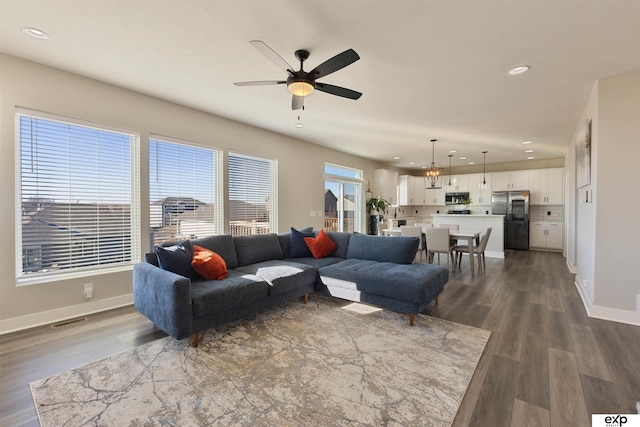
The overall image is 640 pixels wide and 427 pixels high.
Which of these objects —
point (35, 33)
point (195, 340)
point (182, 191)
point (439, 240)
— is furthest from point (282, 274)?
point (439, 240)

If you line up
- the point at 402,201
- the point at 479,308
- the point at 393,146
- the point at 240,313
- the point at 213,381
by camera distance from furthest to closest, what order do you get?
the point at 402,201
the point at 393,146
the point at 479,308
the point at 240,313
the point at 213,381

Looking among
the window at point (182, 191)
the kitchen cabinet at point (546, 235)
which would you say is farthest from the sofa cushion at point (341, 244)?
the kitchen cabinet at point (546, 235)

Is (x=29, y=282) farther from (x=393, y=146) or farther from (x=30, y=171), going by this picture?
(x=393, y=146)

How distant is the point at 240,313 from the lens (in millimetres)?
2832

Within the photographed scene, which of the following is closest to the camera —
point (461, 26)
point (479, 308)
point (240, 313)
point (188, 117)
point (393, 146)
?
point (461, 26)

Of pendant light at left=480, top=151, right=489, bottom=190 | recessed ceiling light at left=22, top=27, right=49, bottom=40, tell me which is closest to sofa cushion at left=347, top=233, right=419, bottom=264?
recessed ceiling light at left=22, top=27, right=49, bottom=40

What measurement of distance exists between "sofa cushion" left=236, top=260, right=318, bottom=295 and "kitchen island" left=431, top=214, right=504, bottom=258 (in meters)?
5.35

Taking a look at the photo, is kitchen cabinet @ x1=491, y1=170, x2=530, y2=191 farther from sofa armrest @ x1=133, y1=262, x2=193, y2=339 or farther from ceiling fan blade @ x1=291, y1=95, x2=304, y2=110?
sofa armrest @ x1=133, y1=262, x2=193, y2=339

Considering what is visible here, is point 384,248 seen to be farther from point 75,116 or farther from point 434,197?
point 434,197

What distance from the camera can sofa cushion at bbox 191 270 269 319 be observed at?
2.46 meters

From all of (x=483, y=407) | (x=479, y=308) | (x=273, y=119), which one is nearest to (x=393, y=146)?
(x=273, y=119)

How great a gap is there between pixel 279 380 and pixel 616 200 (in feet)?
12.6

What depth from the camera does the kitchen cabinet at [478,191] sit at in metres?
8.58

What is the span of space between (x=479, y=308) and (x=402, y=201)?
21.2ft
